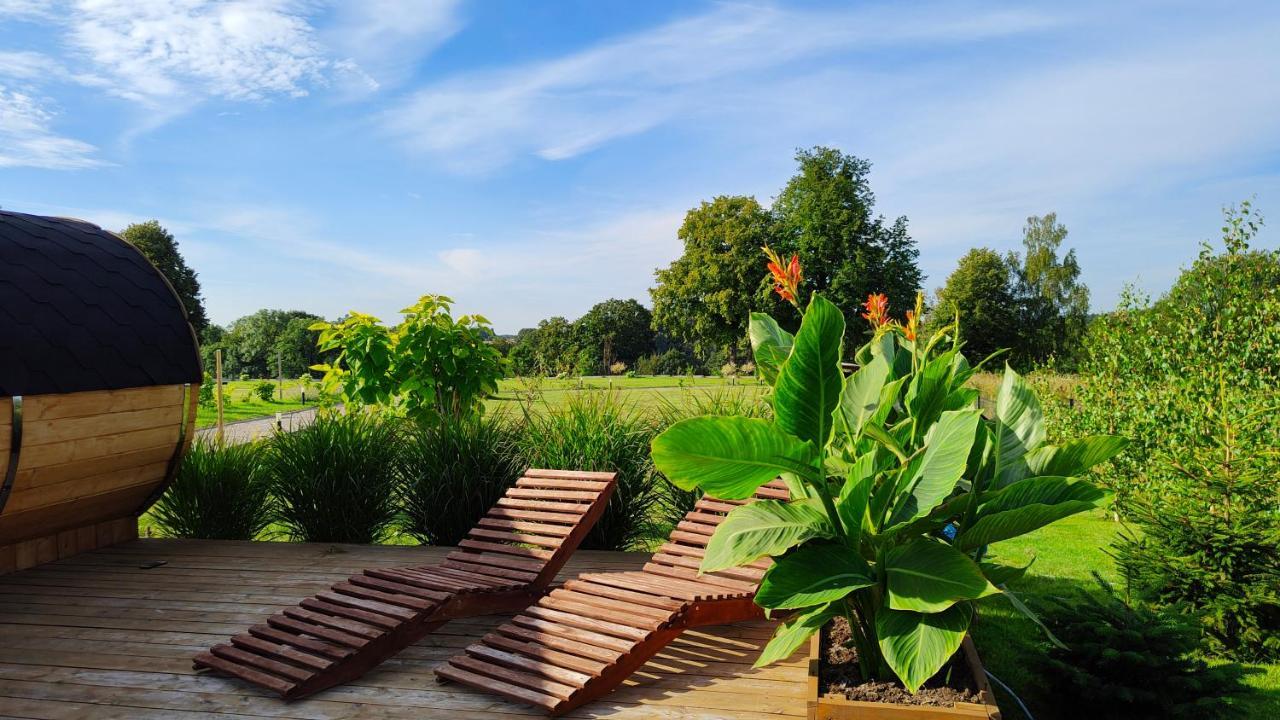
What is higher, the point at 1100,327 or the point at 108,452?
the point at 1100,327

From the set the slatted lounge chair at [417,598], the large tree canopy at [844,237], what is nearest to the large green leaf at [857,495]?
the slatted lounge chair at [417,598]

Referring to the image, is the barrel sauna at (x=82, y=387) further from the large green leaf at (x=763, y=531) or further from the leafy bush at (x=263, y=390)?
the leafy bush at (x=263, y=390)

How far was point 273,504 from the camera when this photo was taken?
5914mm

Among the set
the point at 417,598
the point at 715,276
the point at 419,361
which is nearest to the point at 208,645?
the point at 417,598

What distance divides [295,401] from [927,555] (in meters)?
28.6

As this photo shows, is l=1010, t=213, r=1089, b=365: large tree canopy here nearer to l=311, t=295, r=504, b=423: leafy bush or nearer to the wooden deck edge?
l=311, t=295, r=504, b=423: leafy bush

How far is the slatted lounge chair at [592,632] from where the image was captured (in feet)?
9.87

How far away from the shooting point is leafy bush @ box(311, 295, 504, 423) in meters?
6.67

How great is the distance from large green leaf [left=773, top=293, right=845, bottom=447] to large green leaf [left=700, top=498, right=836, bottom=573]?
9.2 inches

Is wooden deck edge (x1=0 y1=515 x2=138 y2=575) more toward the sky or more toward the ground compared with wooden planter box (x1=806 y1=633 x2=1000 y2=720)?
more toward the ground

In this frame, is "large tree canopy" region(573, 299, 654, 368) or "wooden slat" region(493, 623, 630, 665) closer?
"wooden slat" region(493, 623, 630, 665)

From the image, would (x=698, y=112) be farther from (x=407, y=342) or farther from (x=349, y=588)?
(x=349, y=588)

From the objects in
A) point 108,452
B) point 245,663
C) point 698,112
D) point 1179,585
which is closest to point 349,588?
point 245,663

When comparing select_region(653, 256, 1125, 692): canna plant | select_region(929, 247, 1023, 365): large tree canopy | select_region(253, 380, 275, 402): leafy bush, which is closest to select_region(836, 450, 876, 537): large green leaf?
select_region(653, 256, 1125, 692): canna plant
